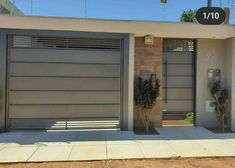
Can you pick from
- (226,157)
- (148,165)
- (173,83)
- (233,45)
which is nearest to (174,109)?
(173,83)

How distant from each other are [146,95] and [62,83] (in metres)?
2.63

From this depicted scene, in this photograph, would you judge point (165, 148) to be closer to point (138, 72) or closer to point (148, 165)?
point (148, 165)

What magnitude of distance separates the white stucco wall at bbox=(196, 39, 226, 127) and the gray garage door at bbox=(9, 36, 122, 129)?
282 centimetres

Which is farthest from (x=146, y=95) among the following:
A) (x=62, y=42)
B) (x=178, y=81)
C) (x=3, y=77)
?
(x=3, y=77)

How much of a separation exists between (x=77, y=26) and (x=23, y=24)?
5.06 feet

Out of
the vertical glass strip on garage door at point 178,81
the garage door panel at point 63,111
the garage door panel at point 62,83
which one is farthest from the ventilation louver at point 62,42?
the vertical glass strip on garage door at point 178,81

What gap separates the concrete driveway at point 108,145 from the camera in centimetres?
588

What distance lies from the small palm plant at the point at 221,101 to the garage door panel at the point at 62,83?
10.6ft

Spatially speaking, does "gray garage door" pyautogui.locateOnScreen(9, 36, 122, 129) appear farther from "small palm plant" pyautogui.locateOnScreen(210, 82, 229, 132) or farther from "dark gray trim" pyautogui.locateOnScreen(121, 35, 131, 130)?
"small palm plant" pyautogui.locateOnScreen(210, 82, 229, 132)

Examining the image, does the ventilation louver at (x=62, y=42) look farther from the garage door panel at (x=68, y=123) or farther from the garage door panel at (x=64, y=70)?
the garage door panel at (x=68, y=123)

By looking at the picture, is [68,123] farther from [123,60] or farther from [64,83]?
[123,60]

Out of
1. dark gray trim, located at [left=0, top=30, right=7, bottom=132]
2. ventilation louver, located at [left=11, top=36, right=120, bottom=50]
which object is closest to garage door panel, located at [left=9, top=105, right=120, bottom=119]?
dark gray trim, located at [left=0, top=30, right=7, bottom=132]

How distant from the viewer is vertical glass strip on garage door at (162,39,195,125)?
930 cm

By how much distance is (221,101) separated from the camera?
8781 millimetres
